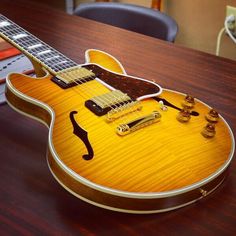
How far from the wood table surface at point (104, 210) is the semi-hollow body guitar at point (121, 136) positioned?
0.02m

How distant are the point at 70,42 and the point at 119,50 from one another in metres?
0.14

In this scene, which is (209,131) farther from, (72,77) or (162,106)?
(72,77)

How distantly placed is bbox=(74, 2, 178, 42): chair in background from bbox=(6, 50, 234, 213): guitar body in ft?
2.00

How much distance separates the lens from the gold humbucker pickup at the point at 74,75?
27.5 inches

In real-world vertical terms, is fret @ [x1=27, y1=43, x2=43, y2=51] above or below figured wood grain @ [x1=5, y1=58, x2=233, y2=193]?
above

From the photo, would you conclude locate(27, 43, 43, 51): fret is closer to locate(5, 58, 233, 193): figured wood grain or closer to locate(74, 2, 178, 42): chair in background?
locate(5, 58, 233, 193): figured wood grain

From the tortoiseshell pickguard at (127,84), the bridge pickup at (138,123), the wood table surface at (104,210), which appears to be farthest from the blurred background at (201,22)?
the bridge pickup at (138,123)

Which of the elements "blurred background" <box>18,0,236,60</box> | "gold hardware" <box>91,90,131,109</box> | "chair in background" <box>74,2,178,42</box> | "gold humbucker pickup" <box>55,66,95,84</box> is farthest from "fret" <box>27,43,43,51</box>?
"blurred background" <box>18,0,236,60</box>

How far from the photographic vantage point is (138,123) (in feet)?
1.97

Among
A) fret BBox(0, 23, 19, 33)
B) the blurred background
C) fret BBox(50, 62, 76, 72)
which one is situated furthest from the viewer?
the blurred background

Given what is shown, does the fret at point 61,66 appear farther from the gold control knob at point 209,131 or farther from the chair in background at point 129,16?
the chair in background at point 129,16

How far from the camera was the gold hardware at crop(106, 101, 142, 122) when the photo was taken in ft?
2.02

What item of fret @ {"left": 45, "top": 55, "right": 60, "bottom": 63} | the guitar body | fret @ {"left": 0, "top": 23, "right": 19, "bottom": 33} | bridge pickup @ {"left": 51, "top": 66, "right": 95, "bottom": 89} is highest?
fret @ {"left": 0, "top": 23, "right": 19, "bottom": 33}

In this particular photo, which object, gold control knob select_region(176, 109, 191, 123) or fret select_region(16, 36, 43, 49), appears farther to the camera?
fret select_region(16, 36, 43, 49)
